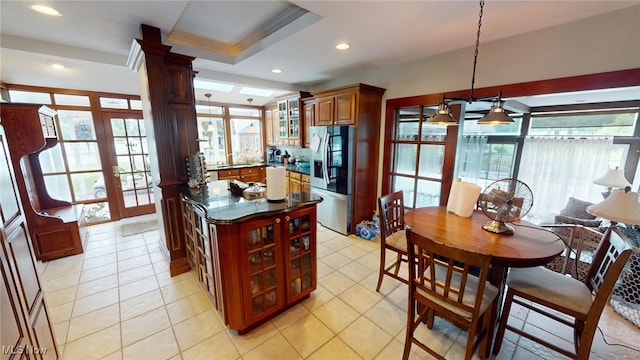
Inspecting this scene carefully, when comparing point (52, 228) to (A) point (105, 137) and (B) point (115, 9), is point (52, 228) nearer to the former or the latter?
(A) point (105, 137)

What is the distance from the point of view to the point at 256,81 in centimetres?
421

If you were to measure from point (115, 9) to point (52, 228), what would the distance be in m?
2.86

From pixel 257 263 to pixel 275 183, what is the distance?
0.66 meters

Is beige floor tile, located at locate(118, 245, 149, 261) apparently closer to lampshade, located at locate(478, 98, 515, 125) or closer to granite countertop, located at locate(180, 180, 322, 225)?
granite countertop, located at locate(180, 180, 322, 225)

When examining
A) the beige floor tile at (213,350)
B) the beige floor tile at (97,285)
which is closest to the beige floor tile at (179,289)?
the beige floor tile at (97,285)

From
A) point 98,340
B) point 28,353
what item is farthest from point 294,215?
point 98,340

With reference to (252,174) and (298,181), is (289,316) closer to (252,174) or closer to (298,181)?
(298,181)

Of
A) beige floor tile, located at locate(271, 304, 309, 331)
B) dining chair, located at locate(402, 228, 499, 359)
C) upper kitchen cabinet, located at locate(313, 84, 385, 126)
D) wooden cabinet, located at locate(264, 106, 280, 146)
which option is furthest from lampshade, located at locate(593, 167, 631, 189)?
wooden cabinet, located at locate(264, 106, 280, 146)

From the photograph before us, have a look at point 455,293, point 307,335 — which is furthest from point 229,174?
point 455,293

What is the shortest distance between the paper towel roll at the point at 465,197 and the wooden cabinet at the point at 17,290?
114 inches

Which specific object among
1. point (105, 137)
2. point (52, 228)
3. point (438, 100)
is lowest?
point (52, 228)

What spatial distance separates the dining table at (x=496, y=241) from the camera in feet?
4.72

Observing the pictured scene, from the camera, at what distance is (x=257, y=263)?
5.98ft

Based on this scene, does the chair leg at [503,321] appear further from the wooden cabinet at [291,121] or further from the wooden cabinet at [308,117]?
the wooden cabinet at [291,121]
